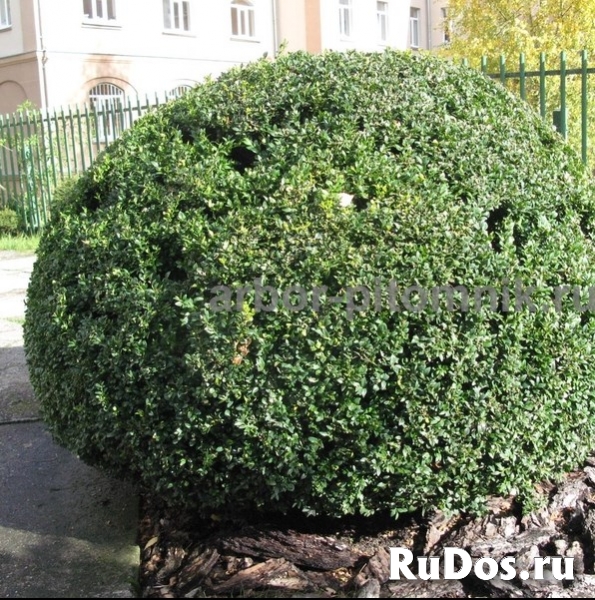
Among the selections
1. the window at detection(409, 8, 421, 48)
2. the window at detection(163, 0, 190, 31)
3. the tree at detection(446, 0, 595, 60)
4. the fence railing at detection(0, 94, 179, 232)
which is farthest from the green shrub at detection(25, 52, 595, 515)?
the window at detection(409, 8, 421, 48)

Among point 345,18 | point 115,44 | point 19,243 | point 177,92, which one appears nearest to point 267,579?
point 19,243

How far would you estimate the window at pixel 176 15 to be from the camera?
26.7 m

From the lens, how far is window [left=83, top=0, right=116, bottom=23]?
24.4 m

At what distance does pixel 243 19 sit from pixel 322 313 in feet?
92.5

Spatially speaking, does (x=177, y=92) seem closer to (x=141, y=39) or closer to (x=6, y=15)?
(x=6, y=15)

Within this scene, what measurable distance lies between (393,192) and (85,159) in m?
12.8

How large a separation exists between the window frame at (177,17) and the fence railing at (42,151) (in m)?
12.8

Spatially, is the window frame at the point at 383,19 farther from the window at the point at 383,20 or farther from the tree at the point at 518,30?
the tree at the point at 518,30

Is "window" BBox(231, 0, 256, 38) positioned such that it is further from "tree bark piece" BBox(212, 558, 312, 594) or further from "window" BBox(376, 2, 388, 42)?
"tree bark piece" BBox(212, 558, 312, 594)

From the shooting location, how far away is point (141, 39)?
25.8 m

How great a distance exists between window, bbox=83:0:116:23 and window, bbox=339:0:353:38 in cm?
1006

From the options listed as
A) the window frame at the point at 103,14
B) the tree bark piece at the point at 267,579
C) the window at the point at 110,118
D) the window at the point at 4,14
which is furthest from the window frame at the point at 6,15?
the tree bark piece at the point at 267,579

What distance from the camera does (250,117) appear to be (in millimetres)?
3295

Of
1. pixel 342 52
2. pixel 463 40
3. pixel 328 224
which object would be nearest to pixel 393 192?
pixel 328 224
